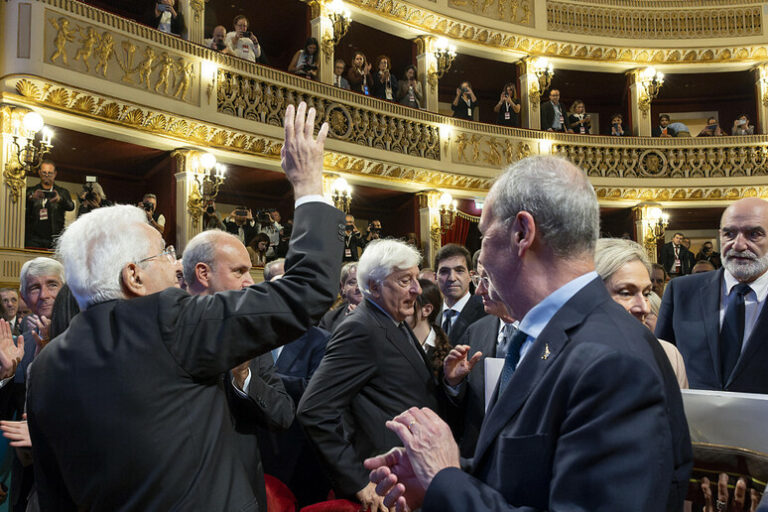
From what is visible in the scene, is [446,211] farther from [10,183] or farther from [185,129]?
[10,183]

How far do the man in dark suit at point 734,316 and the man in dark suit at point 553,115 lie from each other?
39.6 ft

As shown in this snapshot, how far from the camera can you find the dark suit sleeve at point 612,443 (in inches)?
44.3

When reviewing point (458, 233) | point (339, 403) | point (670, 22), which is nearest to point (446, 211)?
point (458, 233)

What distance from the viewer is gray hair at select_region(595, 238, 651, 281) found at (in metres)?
2.53

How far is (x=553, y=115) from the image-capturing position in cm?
1503

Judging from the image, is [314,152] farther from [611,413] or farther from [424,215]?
[424,215]

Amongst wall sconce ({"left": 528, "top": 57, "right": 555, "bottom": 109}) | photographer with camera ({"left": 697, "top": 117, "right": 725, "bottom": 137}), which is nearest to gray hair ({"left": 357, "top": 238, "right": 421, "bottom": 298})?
wall sconce ({"left": 528, "top": 57, "right": 555, "bottom": 109})

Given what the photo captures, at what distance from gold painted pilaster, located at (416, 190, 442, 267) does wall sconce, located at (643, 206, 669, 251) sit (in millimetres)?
5307

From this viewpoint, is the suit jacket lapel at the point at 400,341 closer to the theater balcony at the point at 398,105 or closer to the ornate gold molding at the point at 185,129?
the theater balcony at the point at 398,105

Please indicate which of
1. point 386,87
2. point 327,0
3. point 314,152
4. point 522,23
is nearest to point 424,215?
point 386,87

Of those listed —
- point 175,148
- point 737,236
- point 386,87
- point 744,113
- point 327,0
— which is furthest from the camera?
point 744,113

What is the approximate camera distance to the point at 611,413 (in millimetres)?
1139

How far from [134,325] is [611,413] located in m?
1.15

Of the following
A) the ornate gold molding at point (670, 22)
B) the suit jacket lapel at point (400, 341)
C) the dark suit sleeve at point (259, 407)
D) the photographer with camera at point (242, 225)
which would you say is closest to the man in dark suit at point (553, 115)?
the ornate gold molding at point (670, 22)
